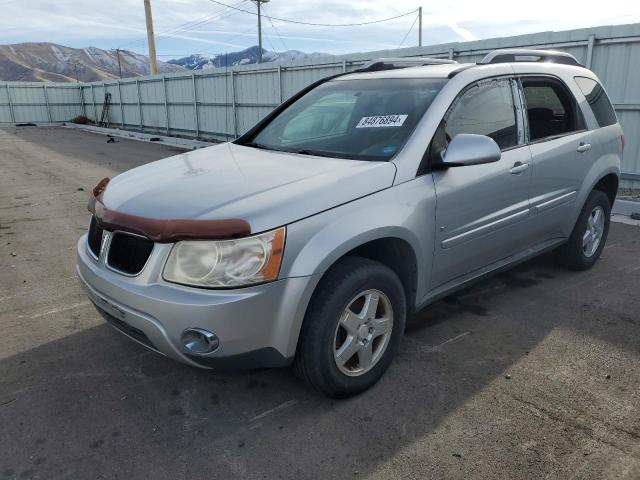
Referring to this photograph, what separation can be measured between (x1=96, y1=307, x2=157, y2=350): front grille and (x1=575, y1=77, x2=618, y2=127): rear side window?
3.90 metres

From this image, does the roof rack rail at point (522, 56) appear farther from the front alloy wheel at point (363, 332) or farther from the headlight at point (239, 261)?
the headlight at point (239, 261)

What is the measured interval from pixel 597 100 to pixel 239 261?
12.4 feet

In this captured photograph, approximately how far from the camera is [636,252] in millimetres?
5465

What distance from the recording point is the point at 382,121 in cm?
330

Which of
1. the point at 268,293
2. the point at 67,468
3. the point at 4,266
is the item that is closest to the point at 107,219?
the point at 268,293

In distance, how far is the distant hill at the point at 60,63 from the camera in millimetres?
123738

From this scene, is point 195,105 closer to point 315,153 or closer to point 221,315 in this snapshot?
point 315,153

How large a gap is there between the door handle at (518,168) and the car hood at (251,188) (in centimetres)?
113

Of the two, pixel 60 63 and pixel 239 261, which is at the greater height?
pixel 60 63

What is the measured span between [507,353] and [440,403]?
30.5 inches

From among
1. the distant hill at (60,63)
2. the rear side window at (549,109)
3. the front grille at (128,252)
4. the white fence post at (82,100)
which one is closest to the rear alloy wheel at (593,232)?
the rear side window at (549,109)

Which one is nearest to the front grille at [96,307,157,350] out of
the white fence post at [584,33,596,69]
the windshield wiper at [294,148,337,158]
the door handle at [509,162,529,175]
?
the windshield wiper at [294,148,337,158]

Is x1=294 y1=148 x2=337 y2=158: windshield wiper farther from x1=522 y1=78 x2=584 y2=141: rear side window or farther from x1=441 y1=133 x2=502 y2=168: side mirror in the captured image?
x1=522 y1=78 x2=584 y2=141: rear side window

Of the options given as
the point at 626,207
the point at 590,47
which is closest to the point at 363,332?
the point at 626,207
